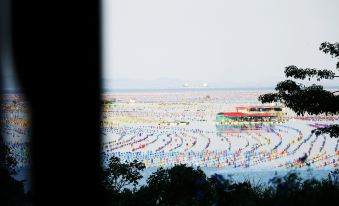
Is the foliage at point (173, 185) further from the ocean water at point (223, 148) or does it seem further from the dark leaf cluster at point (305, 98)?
the ocean water at point (223, 148)

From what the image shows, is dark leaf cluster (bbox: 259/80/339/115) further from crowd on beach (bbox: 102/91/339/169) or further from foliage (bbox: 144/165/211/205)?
crowd on beach (bbox: 102/91/339/169)

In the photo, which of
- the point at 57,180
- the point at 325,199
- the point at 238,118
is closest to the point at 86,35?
the point at 57,180

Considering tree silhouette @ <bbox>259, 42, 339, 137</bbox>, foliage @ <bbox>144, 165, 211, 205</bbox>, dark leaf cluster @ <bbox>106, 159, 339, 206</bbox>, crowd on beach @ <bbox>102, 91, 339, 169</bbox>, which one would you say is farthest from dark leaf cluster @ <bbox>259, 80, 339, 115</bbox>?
crowd on beach @ <bbox>102, 91, 339, 169</bbox>

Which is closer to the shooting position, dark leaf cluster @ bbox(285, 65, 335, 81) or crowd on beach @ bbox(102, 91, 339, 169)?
dark leaf cluster @ bbox(285, 65, 335, 81)

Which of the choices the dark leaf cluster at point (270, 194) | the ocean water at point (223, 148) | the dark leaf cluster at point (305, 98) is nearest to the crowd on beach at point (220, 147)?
the ocean water at point (223, 148)

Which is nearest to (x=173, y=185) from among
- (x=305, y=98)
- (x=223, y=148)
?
(x=305, y=98)

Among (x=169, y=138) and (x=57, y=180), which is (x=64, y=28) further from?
(x=169, y=138)
